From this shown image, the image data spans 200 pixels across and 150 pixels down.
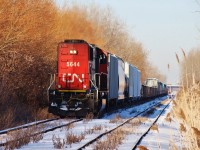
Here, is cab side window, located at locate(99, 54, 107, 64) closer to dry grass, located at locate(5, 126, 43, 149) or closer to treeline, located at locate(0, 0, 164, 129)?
treeline, located at locate(0, 0, 164, 129)

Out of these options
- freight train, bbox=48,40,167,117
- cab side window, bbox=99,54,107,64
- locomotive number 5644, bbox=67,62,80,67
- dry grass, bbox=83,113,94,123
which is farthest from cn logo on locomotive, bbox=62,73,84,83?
cab side window, bbox=99,54,107,64

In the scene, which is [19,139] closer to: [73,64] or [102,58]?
[73,64]

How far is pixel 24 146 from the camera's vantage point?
9.64 m

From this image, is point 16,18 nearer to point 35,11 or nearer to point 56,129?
point 35,11

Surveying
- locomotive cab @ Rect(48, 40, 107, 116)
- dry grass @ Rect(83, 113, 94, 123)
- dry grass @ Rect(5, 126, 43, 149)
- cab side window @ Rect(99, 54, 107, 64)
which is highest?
cab side window @ Rect(99, 54, 107, 64)

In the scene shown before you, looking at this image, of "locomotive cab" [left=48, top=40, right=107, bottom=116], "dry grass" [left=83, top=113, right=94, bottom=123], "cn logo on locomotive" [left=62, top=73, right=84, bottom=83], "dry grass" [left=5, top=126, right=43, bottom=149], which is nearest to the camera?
"dry grass" [left=5, top=126, right=43, bottom=149]

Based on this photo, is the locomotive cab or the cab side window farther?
the cab side window

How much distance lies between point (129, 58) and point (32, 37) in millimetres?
51765

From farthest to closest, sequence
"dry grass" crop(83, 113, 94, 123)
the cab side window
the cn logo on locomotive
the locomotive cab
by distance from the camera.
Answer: the cab side window, the cn logo on locomotive, the locomotive cab, "dry grass" crop(83, 113, 94, 123)

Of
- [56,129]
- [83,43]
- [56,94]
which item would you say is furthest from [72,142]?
[83,43]

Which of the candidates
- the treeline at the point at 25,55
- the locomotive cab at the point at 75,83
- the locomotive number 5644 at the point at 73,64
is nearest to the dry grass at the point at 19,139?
the treeline at the point at 25,55

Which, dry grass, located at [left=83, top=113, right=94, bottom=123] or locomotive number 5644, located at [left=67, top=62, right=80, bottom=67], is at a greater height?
locomotive number 5644, located at [left=67, top=62, right=80, bottom=67]

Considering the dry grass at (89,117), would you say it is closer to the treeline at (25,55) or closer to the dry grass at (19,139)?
the treeline at (25,55)

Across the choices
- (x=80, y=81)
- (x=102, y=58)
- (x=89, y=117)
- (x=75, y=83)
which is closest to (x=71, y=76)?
(x=75, y=83)
